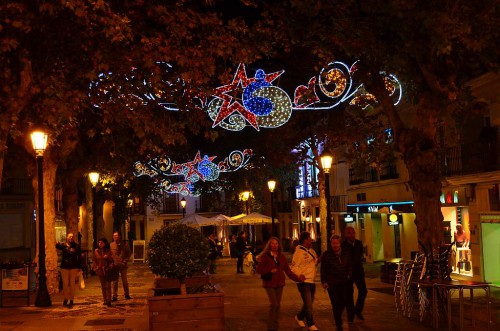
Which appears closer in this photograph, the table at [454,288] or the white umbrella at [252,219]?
the table at [454,288]

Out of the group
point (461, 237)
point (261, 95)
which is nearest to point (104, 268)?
point (261, 95)

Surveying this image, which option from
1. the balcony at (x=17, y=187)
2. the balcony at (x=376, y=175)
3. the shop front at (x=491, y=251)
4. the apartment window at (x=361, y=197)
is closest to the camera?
→ the shop front at (x=491, y=251)

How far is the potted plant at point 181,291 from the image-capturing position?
12.0 meters

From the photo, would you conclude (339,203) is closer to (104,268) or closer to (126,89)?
(104,268)

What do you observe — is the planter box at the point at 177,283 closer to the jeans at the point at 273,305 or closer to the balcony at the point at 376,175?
the jeans at the point at 273,305

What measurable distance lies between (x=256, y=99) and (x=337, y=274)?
6353 millimetres

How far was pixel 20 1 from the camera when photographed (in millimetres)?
14336

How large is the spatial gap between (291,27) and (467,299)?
808 centimetres

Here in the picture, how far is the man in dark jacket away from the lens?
1261cm

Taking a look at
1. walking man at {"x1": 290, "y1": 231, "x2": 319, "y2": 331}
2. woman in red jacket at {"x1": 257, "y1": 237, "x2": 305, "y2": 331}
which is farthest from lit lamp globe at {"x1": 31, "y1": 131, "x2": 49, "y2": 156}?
walking man at {"x1": 290, "y1": 231, "x2": 319, "y2": 331}

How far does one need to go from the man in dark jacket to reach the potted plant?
1977 mm

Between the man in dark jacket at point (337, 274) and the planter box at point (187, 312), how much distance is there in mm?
1982

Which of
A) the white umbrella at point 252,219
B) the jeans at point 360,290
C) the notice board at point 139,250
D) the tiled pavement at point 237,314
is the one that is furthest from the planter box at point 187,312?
the notice board at point 139,250

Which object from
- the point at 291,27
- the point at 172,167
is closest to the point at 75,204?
the point at 172,167
